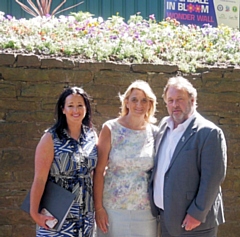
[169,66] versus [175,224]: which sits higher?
[169,66]

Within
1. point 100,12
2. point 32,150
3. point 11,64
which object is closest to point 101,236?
point 32,150

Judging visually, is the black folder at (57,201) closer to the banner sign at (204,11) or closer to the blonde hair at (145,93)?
the blonde hair at (145,93)

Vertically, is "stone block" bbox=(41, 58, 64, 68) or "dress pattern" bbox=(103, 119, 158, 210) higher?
"stone block" bbox=(41, 58, 64, 68)

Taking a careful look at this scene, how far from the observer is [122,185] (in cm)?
377

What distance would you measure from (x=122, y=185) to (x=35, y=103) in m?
1.62

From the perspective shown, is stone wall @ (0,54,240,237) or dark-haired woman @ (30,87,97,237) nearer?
dark-haired woman @ (30,87,97,237)

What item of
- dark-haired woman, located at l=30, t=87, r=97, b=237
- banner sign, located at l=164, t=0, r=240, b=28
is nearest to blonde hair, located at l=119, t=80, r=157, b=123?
dark-haired woman, located at l=30, t=87, r=97, b=237

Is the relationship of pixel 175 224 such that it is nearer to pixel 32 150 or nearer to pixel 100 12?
pixel 32 150

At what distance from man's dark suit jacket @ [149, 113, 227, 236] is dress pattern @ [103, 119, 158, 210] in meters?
0.22

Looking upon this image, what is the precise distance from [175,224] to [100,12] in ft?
21.5

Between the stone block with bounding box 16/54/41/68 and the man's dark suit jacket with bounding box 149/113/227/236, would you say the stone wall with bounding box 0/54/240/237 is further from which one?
the man's dark suit jacket with bounding box 149/113/227/236

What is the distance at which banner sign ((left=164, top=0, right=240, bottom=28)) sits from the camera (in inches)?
392

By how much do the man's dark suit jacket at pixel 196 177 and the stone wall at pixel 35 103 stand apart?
1633 millimetres

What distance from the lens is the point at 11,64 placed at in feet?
16.2
